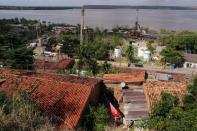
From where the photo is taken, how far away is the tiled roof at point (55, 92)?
620 centimetres

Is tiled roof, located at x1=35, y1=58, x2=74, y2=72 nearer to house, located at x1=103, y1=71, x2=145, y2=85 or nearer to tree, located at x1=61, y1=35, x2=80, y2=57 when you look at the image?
house, located at x1=103, y1=71, x2=145, y2=85

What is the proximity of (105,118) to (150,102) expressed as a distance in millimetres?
1985

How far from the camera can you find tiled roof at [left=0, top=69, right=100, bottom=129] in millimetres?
6195

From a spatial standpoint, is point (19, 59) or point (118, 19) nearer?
point (19, 59)

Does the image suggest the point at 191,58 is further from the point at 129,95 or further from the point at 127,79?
the point at 129,95

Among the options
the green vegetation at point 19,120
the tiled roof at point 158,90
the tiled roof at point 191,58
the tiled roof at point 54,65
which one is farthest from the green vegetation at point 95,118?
the tiled roof at point 191,58

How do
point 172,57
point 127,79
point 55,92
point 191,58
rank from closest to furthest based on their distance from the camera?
point 55,92 → point 127,79 → point 172,57 → point 191,58

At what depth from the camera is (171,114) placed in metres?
5.02

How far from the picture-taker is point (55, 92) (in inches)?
283

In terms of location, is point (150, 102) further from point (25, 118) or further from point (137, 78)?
point (25, 118)

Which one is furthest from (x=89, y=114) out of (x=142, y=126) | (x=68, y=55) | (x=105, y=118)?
(x=68, y=55)

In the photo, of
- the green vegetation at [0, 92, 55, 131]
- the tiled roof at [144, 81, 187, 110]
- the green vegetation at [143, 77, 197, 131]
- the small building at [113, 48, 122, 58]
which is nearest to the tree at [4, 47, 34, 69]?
the tiled roof at [144, 81, 187, 110]

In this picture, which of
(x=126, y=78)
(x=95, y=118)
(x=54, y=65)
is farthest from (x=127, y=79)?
(x=54, y=65)

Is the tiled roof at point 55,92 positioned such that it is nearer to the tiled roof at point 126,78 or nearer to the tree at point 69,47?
the tiled roof at point 126,78
